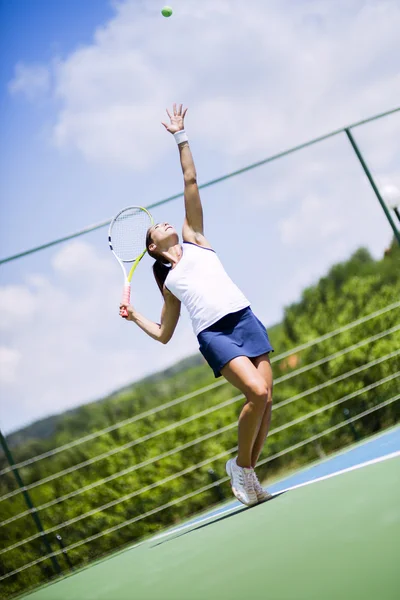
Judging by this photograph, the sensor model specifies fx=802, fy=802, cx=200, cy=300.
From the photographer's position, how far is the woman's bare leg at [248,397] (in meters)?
3.19

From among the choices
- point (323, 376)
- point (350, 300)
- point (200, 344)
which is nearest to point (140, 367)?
point (323, 376)

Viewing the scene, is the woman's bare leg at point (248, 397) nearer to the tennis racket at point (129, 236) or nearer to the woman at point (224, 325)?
the woman at point (224, 325)

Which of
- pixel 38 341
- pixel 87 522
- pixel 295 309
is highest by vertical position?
pixel 38 341

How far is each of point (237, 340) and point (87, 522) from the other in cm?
2464

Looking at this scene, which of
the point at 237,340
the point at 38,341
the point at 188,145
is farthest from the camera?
the point at 38,341

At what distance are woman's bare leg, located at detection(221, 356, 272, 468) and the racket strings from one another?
1.03m

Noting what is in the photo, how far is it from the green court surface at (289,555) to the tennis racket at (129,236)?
4.51 ft

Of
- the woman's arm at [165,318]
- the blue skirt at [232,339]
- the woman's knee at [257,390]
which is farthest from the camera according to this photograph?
the woman's arm at [165,318]

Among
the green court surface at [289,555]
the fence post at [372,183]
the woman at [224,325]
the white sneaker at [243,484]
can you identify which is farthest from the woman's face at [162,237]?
the fence post at [372,183]

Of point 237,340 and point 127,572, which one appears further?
point 237,340

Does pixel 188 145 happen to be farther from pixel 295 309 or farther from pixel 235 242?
pixel 295 309

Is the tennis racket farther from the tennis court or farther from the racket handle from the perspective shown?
the tennis court

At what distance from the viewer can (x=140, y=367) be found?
20.4m

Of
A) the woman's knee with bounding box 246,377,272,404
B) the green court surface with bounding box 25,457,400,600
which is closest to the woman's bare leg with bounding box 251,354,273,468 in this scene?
the woman's knee with bounding box 246,377,272,404
